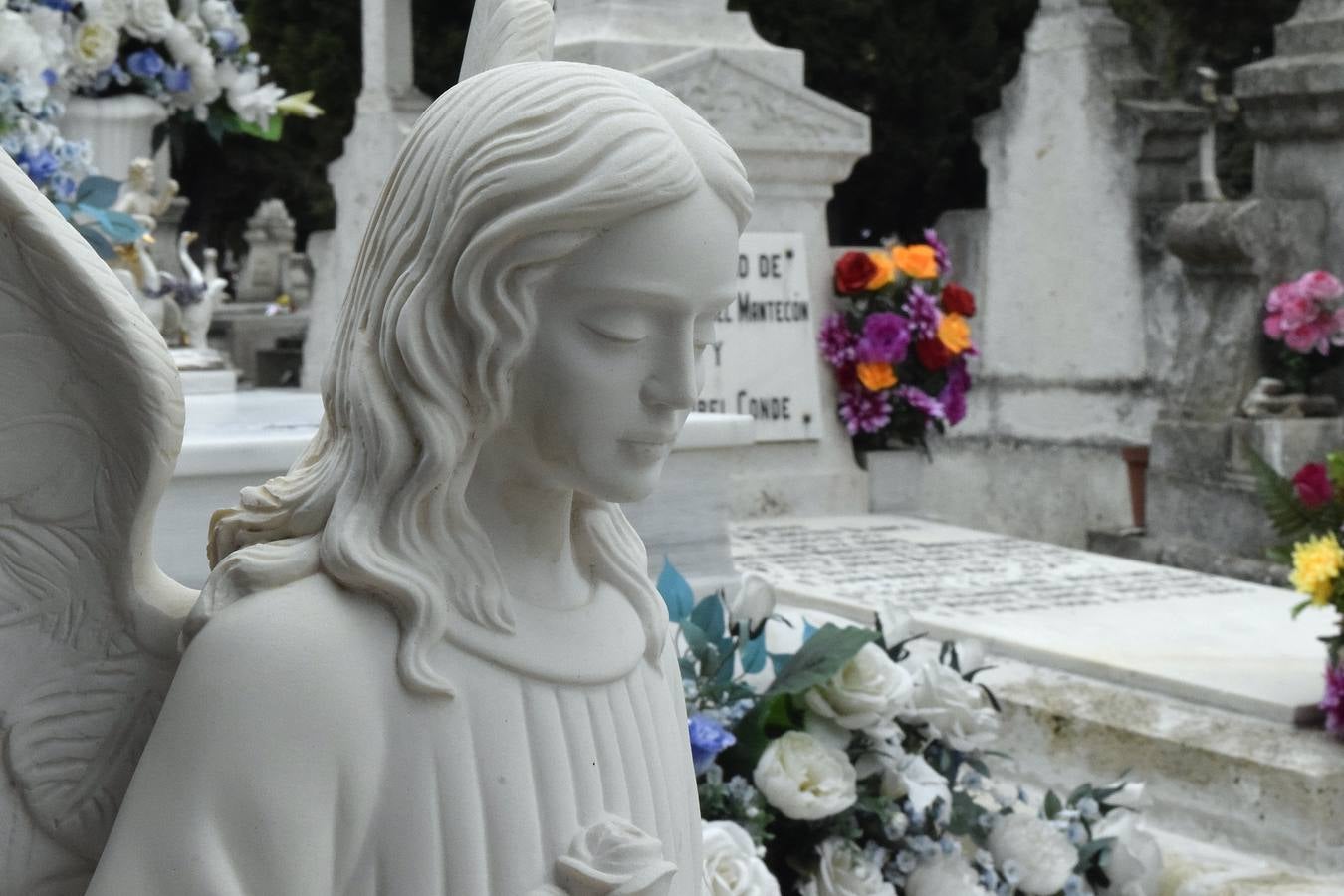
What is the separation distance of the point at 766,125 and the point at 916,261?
793 millimetres

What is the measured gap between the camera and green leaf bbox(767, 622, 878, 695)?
10.1 ft

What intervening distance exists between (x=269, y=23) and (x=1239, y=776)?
16.5m

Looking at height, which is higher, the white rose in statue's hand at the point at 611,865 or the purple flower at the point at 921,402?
the purple flower at the point at 921,402

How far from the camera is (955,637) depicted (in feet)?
16.0

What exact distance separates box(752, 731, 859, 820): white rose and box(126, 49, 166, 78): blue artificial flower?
122 inches

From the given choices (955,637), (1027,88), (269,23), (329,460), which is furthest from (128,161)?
(269,23)

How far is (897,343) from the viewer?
285 inches

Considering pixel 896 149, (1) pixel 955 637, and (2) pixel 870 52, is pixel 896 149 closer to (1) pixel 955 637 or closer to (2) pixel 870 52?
(2) pixel 870 52

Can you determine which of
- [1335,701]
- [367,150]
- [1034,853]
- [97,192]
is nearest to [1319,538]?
[1335,701]

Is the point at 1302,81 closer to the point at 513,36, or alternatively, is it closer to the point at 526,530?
the point at 513,36

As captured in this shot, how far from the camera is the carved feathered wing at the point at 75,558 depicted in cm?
160

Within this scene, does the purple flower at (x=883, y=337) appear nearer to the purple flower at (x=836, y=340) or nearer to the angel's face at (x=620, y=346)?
the purple flower at (x=836, y=340)

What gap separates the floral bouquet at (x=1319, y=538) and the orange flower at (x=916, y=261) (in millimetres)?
3100

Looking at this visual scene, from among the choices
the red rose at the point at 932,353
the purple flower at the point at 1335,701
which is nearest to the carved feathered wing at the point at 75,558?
the purple flower at the point at 1335,701
